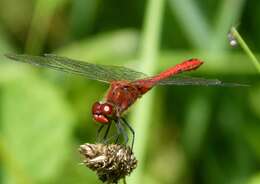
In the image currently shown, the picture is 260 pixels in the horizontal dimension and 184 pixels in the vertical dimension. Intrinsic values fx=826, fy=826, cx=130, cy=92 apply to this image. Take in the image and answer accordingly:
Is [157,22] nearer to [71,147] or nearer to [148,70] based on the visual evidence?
[148,70]

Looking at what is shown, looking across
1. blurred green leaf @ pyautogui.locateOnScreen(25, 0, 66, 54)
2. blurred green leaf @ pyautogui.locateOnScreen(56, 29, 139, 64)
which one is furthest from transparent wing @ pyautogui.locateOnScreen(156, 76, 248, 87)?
blurred green leaf @ pyautogui.locateOnScreen(25, 0, 66, 54)

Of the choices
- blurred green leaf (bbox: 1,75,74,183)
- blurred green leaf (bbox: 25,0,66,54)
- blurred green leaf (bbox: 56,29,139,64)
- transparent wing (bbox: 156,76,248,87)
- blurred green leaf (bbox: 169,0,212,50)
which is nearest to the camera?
transparent wing (bbox: 156,76,248,87)

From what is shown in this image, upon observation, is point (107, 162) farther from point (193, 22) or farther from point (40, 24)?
point (40, 24)

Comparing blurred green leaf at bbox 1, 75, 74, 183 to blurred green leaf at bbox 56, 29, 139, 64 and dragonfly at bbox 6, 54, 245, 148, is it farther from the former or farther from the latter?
dragonfly at bbox 6, 54, 245, 148

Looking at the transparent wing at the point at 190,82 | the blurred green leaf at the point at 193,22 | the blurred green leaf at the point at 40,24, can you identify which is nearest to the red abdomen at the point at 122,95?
the transparent wing at the point at 190,82

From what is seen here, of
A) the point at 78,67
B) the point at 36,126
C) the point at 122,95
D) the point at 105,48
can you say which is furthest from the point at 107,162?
the point at 105,48

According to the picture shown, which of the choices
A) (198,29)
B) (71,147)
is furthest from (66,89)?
(198,29)
